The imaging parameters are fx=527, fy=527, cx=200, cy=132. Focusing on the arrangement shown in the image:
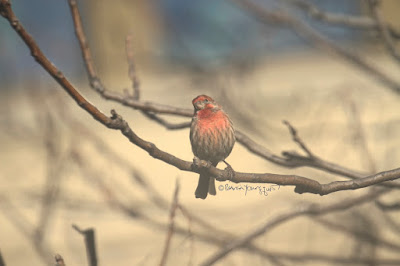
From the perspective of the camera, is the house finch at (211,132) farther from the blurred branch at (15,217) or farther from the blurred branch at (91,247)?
the blurred branch at (15,217)

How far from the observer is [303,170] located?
427cm

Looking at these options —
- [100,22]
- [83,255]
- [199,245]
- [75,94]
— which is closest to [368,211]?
[199,245]

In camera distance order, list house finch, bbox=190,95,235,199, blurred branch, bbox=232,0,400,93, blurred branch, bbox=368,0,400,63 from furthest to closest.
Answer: blurred branch, bbox=232,0,400,93 → blurred branch, bbox=368,0,400,63 → house finch, bbox=190,95,235,199

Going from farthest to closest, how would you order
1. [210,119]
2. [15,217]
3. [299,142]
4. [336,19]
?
[15,217] → [336,19] → [210,119] → [299,142]

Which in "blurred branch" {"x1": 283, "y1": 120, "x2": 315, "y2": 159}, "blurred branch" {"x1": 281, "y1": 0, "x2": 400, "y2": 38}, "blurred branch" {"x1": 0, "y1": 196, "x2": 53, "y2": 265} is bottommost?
"blurred branch" {"x1": 283, "y1": 120, "x2": 315, "y2": 159}

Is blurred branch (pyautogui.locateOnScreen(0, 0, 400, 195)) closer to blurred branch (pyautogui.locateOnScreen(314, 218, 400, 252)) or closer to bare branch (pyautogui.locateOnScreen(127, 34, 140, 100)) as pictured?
bare branch (pyautogui.locateOnScreen(127, 34, 140, 100))

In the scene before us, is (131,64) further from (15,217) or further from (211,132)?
(15,217)

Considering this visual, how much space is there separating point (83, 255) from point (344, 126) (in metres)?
3.02

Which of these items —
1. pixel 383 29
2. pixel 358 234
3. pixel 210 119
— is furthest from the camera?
pixel 358 234

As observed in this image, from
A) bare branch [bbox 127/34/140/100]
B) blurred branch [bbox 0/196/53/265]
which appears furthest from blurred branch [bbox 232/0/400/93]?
blurred branch [bbox 0/196/53/265]

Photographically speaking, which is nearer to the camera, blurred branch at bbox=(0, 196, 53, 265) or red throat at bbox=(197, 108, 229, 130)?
red throat at bbox=(197, 108, 229, 130)

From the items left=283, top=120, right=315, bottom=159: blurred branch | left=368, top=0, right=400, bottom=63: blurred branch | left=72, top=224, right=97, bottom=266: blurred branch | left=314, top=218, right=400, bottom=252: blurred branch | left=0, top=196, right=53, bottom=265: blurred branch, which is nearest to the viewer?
left=72, top=224, right=97, bottom=266: blurred branch

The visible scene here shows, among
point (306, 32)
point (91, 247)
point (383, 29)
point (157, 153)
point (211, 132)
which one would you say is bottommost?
point (91, 247)

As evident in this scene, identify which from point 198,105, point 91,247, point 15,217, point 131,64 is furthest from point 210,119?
point 15,217
